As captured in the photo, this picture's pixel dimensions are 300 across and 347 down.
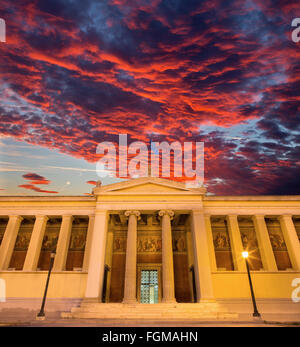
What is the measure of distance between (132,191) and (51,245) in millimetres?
10496

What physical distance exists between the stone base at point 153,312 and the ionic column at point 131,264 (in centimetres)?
97

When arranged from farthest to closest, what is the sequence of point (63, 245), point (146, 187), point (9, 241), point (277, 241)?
point (277, 241)
point (146, 187)
point (9, 241)
point (63, 245)

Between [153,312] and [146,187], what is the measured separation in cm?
1096

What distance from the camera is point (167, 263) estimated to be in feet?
67.2

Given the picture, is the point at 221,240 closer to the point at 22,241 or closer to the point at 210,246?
the point at 210,246

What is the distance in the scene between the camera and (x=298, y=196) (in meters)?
24.6

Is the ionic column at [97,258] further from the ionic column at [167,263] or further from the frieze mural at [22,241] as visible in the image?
the frieze mural at [22,241]

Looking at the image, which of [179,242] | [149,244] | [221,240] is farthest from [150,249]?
[221,240]

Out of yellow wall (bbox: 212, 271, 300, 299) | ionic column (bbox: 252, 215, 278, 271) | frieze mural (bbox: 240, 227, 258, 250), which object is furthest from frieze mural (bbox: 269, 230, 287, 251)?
yellow wall (bbox: 212, 271, 300, 299)

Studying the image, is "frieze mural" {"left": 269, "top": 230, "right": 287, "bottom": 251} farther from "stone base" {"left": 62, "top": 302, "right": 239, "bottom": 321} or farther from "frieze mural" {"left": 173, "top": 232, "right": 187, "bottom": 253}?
"stone base" {"left": 62, "top": 302, "right": 239, "bottom": 321}

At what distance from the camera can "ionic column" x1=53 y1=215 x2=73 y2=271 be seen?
73.6ft

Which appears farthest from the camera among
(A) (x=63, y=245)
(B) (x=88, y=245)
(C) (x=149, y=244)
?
(C) (x=149, y=244)

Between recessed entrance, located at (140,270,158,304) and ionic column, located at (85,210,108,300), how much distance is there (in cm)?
520
